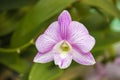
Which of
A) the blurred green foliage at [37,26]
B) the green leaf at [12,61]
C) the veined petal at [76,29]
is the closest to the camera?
the veined petal at [76,29]

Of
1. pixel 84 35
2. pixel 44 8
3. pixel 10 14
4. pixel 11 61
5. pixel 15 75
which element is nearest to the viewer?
pixel 84 35

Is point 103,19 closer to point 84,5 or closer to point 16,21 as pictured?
point 84,5

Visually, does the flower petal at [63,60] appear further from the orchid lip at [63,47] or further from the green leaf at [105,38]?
the green leaf at [105,38]

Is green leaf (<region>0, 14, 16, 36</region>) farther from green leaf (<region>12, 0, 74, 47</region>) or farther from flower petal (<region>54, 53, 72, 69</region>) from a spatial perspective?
flower petal (<region>54, 53, 72, 69</region>)

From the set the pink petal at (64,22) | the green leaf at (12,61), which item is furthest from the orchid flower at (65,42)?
the green leaf at (12,61)

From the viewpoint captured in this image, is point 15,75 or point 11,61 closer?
point 11,61

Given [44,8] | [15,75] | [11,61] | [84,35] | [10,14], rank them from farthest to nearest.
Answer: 1. [15,75]
2. [10,14]
3. [11,61]
4. [44,8]
5. [84,35]

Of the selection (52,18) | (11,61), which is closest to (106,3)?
(52,18)

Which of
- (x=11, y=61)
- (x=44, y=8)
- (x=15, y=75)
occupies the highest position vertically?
(x=44, y=8)

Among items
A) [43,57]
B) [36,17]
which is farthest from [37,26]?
[43,57]
